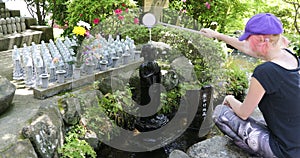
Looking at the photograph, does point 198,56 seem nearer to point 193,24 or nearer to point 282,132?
point 193,24

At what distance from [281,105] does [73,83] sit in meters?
2.75

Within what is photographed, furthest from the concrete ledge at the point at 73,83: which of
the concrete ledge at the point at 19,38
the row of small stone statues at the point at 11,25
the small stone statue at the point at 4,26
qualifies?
the small stone statue at the point at 4,26

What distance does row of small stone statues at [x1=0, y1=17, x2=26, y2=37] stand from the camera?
6.22m

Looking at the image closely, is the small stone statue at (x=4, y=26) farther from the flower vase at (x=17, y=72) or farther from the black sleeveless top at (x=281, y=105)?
the black sleeveless top at (x=281, y=105)

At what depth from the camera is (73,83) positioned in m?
3.89

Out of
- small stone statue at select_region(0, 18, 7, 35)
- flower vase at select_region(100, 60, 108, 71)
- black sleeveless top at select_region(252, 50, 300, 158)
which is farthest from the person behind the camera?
small stone statue at select_region(0, 18, 7, 35)

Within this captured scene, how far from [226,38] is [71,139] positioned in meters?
1.92

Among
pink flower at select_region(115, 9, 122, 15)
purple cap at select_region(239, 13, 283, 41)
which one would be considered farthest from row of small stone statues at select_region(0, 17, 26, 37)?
purple cap at select_region(239, 13, 283, 41)

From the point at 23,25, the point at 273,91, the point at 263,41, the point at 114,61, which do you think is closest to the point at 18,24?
the point at 23,25

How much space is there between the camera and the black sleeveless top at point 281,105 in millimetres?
1814

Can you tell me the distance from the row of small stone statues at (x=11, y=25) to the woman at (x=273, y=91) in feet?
18.2

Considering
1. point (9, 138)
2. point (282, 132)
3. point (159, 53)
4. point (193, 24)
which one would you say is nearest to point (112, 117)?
point (9, 138)

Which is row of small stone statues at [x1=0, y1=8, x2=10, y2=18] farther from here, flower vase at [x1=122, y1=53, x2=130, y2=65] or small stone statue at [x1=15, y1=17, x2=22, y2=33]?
flower vase at [x1=122, y1=53, x2=130, y2=65]

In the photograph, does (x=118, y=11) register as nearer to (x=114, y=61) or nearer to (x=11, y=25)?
(x=114, y=61)
